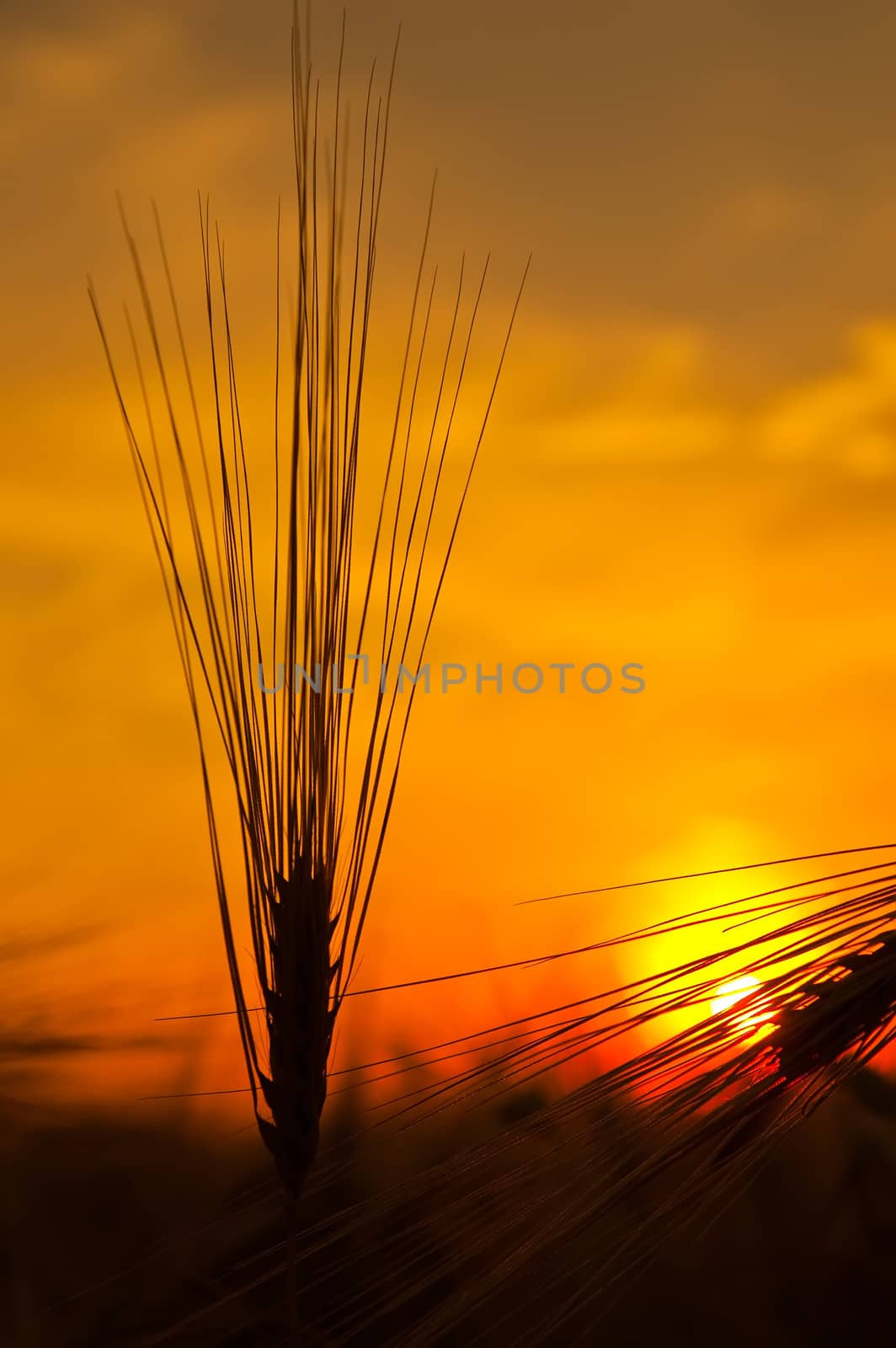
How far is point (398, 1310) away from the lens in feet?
3.05

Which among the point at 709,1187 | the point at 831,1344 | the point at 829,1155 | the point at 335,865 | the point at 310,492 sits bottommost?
the point at 831,1344

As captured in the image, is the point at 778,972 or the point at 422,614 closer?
the point at 778,972

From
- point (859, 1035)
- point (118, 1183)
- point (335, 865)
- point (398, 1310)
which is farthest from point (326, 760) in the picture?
point (398, 1310)

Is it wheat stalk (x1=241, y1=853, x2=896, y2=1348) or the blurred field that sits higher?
wheat stalk (x1=241, y1=853, x2=896, y2=1348)

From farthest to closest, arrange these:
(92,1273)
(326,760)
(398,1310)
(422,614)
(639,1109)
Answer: (398,1310), (92,1273), (422,614), (326,760), (639,1109)

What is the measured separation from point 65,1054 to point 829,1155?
0.71 meters

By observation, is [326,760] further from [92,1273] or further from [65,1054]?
[92,1273]

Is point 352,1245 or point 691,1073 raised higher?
point 691,1073

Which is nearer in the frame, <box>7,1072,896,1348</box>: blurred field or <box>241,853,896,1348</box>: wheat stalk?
<box>241,853,896,1348</box>: wheat stalk

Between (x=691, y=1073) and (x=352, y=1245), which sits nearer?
(x=691, y=1073)

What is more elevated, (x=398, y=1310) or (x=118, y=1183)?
(x=118, y=1183)

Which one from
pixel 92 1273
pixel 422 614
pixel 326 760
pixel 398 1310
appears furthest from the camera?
pixel 398 1310

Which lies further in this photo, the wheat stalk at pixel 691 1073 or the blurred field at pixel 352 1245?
the blurred field at pixel 352 1245

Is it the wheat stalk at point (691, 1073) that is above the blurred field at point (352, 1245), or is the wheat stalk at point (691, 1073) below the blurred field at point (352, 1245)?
above
